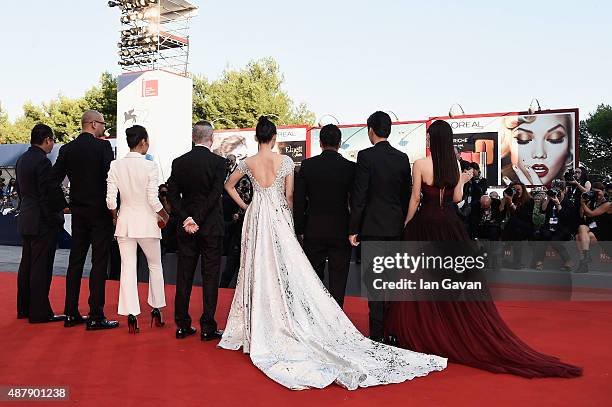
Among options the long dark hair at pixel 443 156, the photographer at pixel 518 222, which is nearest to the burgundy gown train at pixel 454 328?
the long dark hair at pixel 443 156

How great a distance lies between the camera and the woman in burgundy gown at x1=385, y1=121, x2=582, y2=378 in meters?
4.07

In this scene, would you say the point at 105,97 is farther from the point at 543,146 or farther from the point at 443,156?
the point at 443,156

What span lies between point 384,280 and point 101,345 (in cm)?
235

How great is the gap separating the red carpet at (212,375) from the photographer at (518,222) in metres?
3.45

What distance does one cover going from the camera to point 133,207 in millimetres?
5215

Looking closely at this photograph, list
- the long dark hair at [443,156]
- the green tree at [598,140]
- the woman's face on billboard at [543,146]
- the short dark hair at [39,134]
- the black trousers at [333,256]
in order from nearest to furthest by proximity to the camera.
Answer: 1. the long dark hair at [443,156]
2. the black trousers at [333,256]
3. the short dark hair at [39,134]
4. the woman's face on billboard at [543,146]
5. the green tree at [598,140]

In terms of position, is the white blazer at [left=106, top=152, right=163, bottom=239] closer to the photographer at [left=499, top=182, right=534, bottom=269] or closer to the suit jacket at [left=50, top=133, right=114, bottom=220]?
the suit jacket at [left=50, top=133, right=114, bottom=220]

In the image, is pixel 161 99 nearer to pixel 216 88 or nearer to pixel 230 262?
pixel 230 262

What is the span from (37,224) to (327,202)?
116 inches

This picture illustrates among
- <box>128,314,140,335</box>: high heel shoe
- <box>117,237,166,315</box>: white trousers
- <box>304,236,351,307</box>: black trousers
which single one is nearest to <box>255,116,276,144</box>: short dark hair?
Result: <box>304,236,351,307</box>: black trousers

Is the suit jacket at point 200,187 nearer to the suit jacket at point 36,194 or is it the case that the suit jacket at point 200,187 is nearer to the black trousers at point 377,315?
the black trousers at point 377,315

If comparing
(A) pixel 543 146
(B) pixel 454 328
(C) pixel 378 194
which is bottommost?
(B) pixel 454 328

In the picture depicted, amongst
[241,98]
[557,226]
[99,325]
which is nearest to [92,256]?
[99,325]

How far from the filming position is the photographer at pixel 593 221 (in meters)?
8.49
